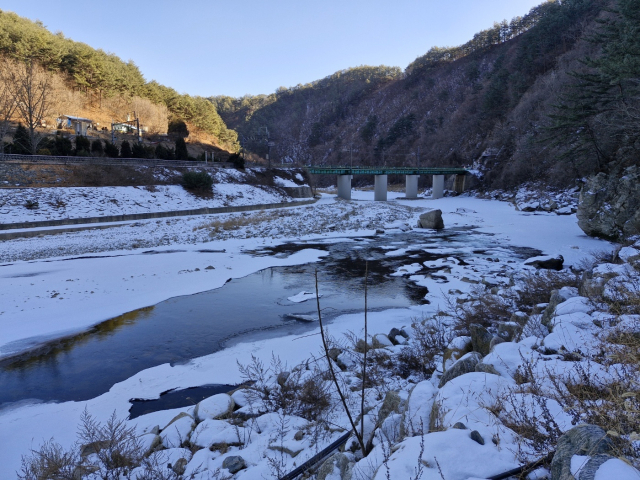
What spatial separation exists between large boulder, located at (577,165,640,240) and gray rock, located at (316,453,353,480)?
18.8m

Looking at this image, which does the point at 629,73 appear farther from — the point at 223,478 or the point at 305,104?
the point at 305,104

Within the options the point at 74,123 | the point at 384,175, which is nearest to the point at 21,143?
the point at 74,123

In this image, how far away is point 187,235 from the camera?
2631 cm

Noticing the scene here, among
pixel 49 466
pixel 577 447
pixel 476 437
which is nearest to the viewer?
pixel 577 447

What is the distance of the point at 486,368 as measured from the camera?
4.60 metres

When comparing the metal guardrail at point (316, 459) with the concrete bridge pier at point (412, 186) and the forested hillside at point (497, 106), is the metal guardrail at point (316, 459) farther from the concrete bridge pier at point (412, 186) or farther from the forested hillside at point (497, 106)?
the concrete bridge pier at point (412, 186)

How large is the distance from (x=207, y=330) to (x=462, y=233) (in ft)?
73.1

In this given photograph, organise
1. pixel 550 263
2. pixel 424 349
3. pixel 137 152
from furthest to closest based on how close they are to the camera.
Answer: pixel 137 152 < pixel 550 263 < pixel 424 349

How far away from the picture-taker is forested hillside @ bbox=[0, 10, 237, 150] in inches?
2719

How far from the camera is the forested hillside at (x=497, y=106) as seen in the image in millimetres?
19953

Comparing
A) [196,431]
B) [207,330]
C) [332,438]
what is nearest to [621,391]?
[332,438]

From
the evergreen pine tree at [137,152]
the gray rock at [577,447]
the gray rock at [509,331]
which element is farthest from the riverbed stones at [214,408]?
the evergreen pine tree at [137,152]

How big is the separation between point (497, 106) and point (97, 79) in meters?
82.2

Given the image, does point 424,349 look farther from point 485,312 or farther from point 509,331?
point 485,312
